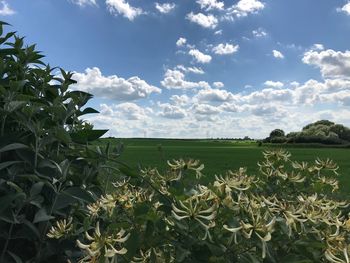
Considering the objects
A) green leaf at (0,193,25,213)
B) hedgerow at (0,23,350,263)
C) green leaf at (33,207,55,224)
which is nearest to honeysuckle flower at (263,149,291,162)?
hedgerow at (0,23,350,263)

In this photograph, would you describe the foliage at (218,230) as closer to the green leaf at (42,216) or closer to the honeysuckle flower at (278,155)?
the green leaf at (42,216)

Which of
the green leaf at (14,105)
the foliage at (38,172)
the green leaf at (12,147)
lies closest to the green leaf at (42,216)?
the foliage at (38,172)

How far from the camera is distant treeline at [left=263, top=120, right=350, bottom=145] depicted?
228 feet

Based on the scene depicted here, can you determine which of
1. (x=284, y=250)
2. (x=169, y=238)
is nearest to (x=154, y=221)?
(x=169, y=238)

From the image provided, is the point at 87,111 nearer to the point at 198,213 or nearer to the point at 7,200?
the point at 7,200

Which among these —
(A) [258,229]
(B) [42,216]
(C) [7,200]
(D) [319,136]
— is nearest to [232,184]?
(A) [258,229]

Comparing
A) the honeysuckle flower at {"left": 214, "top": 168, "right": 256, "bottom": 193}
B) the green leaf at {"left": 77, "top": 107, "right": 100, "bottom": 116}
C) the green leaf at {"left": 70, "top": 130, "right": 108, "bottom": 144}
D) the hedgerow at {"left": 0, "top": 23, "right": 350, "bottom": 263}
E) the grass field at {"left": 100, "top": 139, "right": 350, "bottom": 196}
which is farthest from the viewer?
the grass field at {"left": 100, "top": 139, "right": 350, "bottom": 196}

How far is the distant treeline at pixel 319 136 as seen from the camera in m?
69.6

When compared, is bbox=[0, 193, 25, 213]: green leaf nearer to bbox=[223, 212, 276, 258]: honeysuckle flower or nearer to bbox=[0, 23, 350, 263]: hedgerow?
bbox=[0, 23, 350, 263]: hedgerow

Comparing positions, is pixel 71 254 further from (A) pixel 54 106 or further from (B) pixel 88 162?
(A) pixel 54 106

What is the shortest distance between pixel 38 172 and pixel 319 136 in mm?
71028

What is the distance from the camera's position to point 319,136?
70.1 meters

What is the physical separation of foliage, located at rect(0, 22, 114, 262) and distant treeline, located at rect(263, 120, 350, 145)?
64484 mm

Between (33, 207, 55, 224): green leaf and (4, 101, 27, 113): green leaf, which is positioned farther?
(4, 101, 27, 113): green leaf
